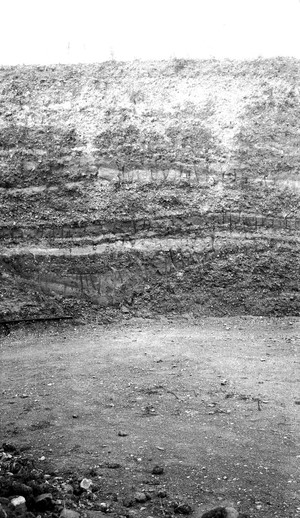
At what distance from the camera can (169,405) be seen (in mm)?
6570

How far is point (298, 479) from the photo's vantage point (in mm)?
4906

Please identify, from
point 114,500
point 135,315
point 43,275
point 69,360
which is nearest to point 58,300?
point 43,275

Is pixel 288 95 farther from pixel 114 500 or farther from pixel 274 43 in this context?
pixel 114 500

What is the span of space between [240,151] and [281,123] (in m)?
0.91

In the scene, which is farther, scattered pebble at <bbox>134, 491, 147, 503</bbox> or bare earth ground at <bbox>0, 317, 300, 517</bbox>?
bare earth ground at <bbox>0, 317, 300, 517</bbox>

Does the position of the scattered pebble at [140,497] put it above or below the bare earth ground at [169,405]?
above

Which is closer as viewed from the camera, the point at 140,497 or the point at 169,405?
the point at 140,497

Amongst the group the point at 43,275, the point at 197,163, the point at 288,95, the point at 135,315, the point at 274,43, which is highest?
the point at 274,43

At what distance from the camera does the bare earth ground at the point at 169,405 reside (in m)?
4.92

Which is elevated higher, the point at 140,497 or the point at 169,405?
the point at 140,497

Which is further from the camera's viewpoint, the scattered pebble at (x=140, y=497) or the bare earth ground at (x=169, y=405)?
the bare earth ground at (x=169, y=405)

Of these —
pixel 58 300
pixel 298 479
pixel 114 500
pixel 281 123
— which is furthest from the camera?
pixel 281 123

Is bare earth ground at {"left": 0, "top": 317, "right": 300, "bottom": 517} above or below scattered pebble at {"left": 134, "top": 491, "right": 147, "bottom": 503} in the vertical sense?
below

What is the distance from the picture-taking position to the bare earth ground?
4.92m
